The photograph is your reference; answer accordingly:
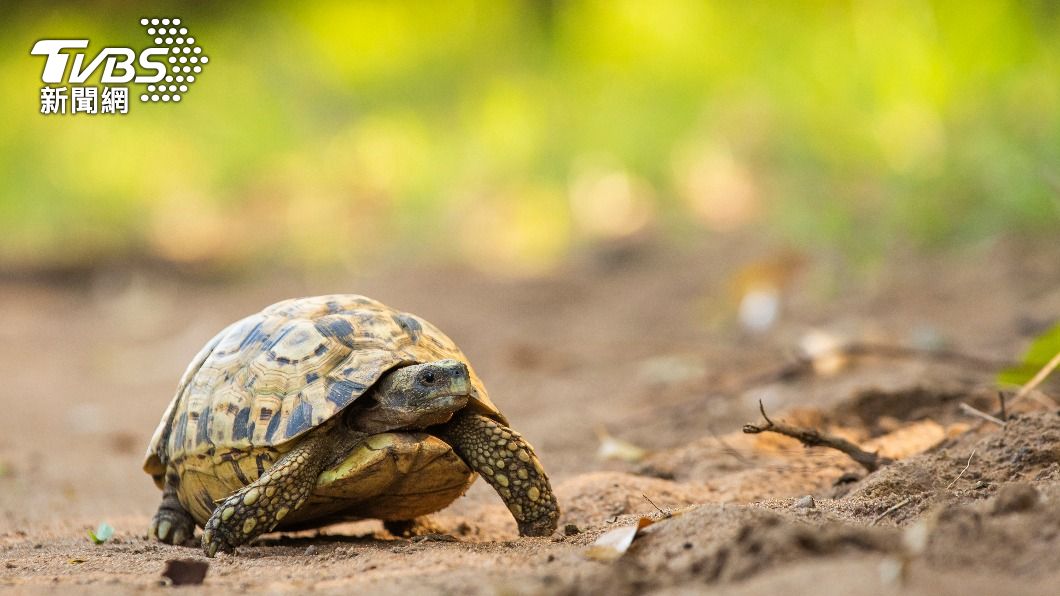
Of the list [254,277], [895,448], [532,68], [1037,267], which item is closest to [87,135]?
[254,277]

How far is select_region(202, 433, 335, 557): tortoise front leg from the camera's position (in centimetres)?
261

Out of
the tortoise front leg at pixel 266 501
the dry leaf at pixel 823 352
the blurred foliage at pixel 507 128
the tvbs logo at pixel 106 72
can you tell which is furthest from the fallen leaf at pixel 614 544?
the blurred foliage at pixel 507 128

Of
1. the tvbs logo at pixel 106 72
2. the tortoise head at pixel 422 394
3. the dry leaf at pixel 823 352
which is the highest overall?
the tvbs logo at pixel 106 72

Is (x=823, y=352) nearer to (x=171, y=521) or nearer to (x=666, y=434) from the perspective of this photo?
(x=666, y=434)

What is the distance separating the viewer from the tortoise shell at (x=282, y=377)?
8.80ft

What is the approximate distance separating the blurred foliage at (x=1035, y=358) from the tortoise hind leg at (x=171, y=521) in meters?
2.16

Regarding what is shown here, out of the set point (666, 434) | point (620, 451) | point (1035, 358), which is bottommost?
point (620, 451)

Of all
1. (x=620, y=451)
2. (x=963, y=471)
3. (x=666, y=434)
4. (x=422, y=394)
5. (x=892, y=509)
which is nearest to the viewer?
(x=892, y=509)

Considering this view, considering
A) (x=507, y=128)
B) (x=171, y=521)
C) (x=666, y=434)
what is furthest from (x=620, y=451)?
(x=507, y=128)

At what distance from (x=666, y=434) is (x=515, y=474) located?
135cm

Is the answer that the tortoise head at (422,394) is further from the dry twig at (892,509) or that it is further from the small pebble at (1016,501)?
the small pebble at (1016,501)

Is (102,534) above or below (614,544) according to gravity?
below

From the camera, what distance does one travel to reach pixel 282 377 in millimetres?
2732

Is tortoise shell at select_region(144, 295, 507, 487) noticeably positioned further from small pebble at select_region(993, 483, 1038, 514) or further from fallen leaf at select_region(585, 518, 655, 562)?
small pebble at select_region(993, 483, 1038, 514)
